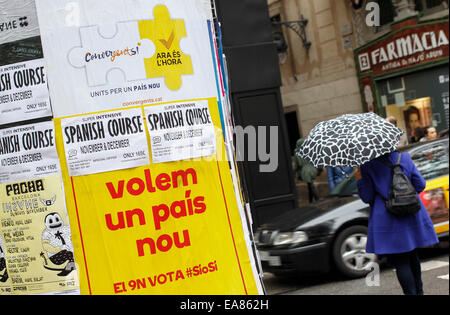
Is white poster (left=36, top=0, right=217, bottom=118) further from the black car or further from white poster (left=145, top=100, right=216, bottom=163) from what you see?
the black car

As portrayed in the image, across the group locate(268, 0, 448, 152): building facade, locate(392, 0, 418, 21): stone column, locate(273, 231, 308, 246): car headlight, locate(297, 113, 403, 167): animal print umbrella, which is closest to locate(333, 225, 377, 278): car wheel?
locate(273, 231, 308, 246): car headlight

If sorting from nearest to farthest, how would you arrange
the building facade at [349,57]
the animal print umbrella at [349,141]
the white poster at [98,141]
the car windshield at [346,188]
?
1. the white poster at [98,141]
2. the animal print umbrella at [349,141]
3. the car windshield at [346,188]
4. the building facade at [349,57]

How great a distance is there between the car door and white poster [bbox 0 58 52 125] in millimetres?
5411

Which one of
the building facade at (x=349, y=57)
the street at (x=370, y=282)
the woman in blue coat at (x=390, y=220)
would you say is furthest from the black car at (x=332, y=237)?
the woman in blue coat at (x=390, y=220)

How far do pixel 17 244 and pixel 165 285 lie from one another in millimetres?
576

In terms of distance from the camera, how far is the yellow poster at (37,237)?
2102mm

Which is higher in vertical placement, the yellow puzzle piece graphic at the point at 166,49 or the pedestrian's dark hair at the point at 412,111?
the yellow puzzle piece graphic at the point at 166,49

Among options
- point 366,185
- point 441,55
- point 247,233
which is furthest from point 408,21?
point 247,233

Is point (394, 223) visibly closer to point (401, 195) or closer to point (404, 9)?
point (401, 195)

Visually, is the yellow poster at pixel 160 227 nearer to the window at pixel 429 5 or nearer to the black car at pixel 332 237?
the black car at pixel 332 237

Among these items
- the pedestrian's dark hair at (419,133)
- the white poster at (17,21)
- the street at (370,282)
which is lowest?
the street at (370,282)

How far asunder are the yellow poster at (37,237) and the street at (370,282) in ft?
14.6

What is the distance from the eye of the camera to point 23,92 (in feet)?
6.99

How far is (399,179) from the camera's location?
13.2 ft
